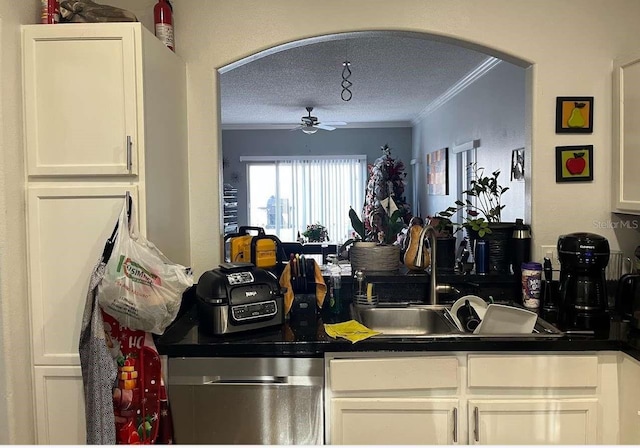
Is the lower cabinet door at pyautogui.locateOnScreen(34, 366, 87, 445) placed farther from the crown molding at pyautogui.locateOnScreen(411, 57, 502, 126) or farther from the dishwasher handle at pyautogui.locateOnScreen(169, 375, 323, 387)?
the crown molding at pyautogui.locateOnScreen(411, 57, 502, 126)

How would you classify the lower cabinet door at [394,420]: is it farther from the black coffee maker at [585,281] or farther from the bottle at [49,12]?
the bottle at [49,12]

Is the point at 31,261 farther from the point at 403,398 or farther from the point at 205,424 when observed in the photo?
the point at 403,398

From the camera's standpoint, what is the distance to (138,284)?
66.9 inches

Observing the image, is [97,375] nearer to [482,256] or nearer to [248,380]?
[248,380]

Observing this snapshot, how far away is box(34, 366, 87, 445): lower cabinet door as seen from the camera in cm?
187

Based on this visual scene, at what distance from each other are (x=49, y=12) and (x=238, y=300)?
1.21 meters

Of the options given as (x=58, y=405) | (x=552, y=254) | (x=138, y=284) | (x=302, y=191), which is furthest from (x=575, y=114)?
(x=302, y=191)

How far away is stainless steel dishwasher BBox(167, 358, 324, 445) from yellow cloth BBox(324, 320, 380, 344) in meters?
0.12

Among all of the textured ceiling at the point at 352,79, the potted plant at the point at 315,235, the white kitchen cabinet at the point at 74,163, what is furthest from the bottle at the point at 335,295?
the potted plant at the point at 315,235

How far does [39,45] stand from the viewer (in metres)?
1.80

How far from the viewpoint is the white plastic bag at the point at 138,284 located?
1688 millimetres

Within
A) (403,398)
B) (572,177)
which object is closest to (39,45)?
(403,398)

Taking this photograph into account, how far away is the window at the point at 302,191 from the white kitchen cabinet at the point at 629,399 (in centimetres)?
674

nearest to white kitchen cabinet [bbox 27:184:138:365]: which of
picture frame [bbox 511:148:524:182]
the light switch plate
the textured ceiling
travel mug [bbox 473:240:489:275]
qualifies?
travel mug [bbox 473:240:489:275]
